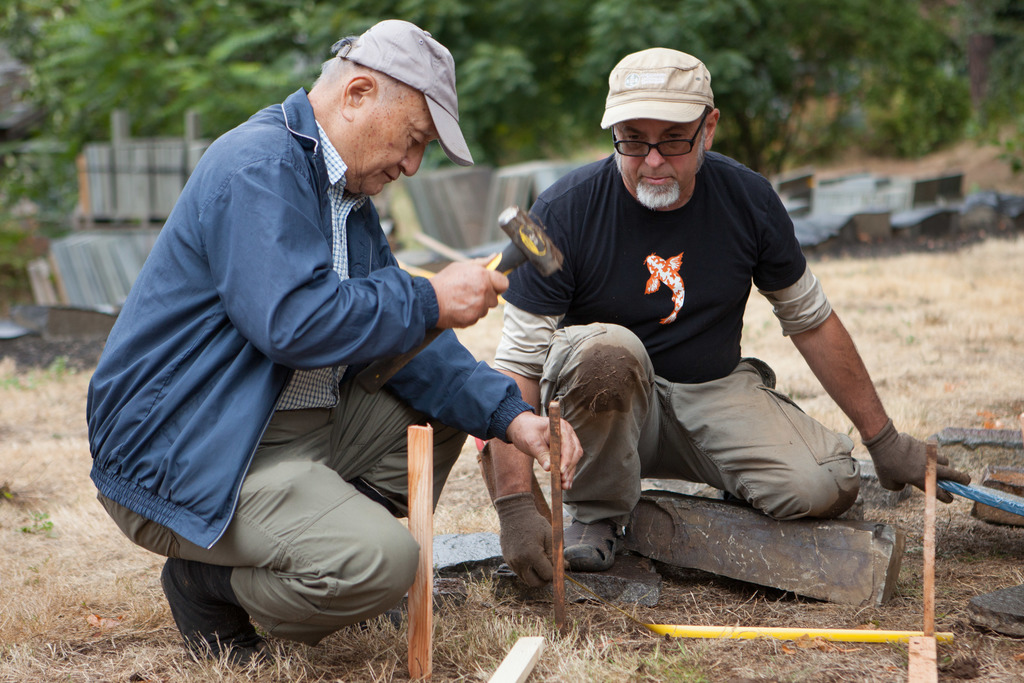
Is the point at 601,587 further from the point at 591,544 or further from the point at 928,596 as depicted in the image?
the point at 928,596

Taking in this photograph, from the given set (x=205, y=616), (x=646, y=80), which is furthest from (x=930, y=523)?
(x=205, y=616)

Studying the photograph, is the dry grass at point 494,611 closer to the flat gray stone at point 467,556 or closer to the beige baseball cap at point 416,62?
the flat gray stone at point 467,556

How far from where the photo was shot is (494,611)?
2.75 m

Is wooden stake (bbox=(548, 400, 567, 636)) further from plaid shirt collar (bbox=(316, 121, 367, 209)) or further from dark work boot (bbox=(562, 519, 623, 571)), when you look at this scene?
plaid shirt collar (bbox=(316, 121, 367, 209))

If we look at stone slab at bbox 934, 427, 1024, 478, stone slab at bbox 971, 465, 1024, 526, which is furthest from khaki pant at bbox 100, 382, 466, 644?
stone slab at bbox 934, 427, 1024, 478

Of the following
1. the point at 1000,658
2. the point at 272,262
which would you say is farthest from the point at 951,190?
the point at 272,262

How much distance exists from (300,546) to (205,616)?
0.48 m

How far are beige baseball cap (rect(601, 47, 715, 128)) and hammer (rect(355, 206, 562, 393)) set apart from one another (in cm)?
62

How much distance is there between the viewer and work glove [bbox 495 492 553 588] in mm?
2695

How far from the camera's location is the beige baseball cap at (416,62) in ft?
7.40

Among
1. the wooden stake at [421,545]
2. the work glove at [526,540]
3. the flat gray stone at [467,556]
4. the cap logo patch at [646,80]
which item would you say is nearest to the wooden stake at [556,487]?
the work glove at [526,540]

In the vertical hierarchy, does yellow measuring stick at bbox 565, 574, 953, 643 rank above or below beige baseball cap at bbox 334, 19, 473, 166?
below

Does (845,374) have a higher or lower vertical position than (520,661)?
higher

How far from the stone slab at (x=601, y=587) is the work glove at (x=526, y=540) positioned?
0.13 m
